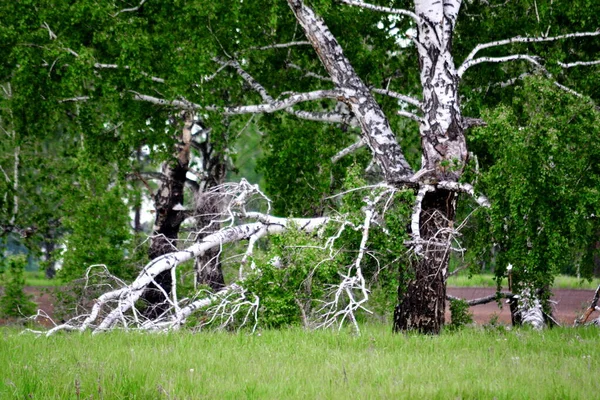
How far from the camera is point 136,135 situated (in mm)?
14875

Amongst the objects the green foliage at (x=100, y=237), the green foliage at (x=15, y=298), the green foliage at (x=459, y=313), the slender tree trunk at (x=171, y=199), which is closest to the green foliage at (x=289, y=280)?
the green foliage at (x=459, y=313)

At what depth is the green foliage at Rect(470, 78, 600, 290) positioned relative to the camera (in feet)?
33.2

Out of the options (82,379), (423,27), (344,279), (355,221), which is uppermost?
(423,27)

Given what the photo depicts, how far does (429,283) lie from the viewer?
11.3m

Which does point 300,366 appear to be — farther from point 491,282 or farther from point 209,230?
point 491,282

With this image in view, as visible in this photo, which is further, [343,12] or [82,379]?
[343,12]

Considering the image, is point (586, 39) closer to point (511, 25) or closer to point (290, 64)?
point (511, 25)

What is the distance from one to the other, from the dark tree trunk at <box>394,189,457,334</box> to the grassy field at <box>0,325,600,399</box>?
0.84 meters

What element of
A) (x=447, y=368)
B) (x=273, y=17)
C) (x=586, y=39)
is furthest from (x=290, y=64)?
(x=447, y=368)

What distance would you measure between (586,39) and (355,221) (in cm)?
523

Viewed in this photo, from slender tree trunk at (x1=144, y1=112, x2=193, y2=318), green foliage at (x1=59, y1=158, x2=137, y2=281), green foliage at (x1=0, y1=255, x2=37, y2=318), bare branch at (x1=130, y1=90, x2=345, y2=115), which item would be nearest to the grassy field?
bare branch at (x1=130, y1=90, x2=345, y2=115)

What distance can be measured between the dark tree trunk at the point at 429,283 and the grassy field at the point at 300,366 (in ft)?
2.76

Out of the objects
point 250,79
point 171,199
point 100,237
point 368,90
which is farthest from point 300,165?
point 100,237

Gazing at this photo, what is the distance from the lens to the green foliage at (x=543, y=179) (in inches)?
399
